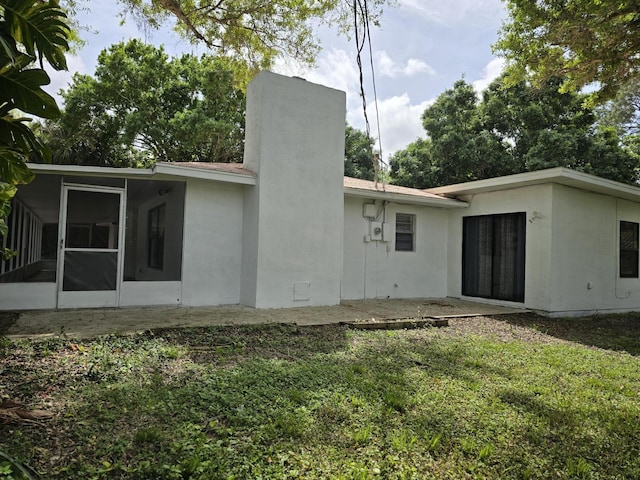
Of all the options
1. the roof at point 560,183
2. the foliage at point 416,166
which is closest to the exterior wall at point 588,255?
the roof at point 560,183

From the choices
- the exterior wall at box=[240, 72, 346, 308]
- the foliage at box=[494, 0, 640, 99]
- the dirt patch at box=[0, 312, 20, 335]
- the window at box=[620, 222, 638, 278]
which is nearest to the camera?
the dirt patch at box=[0, 312, 20, 335]

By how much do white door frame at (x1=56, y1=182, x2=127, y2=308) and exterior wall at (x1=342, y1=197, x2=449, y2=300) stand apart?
181 inches

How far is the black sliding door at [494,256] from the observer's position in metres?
8.88

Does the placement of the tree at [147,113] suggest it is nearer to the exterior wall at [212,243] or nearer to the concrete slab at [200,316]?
the exterior wall at [212,243]

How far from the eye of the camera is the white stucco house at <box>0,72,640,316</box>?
678 centimetres

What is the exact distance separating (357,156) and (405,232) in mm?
14209

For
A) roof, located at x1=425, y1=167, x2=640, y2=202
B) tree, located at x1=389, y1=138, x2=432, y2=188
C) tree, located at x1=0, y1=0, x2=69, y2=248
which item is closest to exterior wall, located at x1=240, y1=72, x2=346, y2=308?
roof, located at x1=425, y1=167, x2=640, y2=202

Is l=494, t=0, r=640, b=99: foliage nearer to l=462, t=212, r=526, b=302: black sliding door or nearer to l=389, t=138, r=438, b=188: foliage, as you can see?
l=462, t=212, r=526, b=302: black sliding door

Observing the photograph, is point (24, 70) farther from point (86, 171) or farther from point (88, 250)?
point (88, 250)

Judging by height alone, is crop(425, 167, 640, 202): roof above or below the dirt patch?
above

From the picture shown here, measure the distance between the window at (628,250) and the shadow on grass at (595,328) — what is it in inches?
48.6

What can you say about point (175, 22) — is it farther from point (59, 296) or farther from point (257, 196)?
point (59, 296)

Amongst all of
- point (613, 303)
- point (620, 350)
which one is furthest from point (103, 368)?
point (613, 303)

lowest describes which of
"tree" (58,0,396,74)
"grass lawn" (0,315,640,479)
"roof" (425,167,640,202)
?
"grass lawn" (0,315,640,479)
